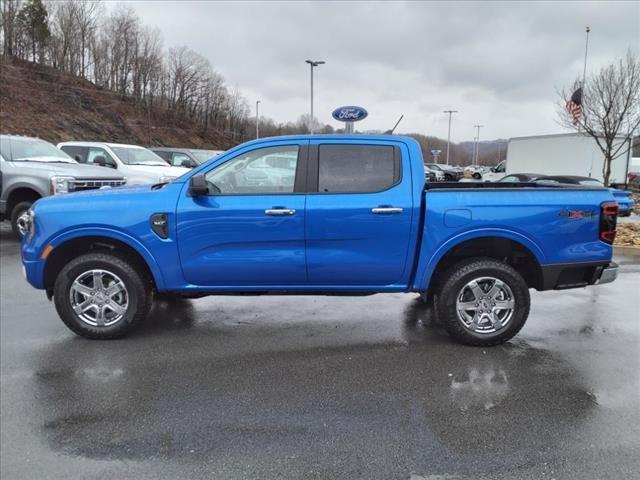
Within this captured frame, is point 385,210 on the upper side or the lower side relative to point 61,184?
lower

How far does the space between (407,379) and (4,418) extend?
283 centimetres

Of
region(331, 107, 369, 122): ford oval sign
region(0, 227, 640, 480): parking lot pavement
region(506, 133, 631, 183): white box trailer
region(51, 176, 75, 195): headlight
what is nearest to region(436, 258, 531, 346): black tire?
region(0, 227, 640, 480): parking lot pavement

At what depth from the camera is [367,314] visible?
5609 millimetres

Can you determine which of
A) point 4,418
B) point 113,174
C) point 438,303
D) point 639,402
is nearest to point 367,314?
point 438,303

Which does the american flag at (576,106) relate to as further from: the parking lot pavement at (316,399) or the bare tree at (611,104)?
the parking lot pavement at (316,399)

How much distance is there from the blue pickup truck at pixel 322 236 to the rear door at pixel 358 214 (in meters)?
0.01

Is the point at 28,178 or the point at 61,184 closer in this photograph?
the point at 61,184

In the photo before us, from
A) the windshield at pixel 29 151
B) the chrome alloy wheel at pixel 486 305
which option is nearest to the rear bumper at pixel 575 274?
the chrome alloy wheel at pixel 486 305

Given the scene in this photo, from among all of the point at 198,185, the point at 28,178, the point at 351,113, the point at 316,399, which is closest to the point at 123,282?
the point at 198,185

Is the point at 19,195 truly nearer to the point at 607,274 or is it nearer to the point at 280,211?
the point at 280,211

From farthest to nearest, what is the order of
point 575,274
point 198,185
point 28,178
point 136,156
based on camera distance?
point 136,156 < point 28,178 < point 575,274 < point 198,185

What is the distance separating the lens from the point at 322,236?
4477 mm

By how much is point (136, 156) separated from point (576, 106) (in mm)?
13995

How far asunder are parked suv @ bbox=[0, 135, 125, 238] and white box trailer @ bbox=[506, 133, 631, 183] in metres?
19.8
